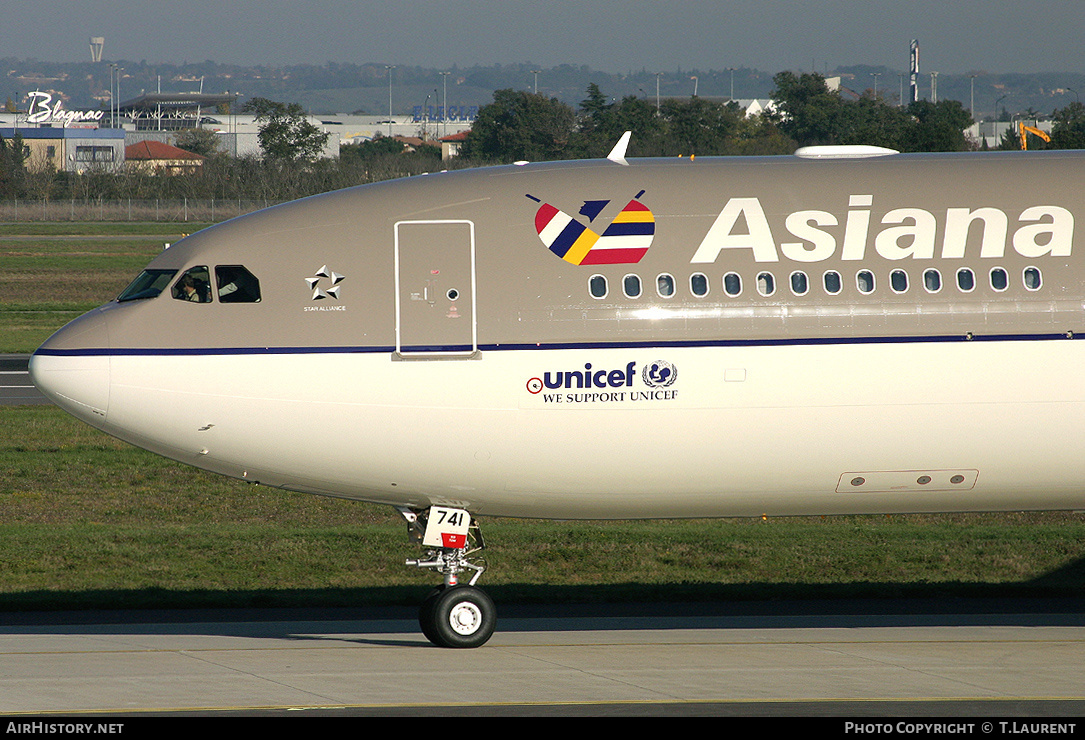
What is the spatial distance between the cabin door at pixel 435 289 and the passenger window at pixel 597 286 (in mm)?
1311

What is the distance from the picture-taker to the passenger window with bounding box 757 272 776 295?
13.6 metres

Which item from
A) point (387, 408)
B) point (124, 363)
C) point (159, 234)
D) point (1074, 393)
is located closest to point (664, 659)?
point (387, 408)

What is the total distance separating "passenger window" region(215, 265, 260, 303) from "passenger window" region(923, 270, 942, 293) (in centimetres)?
744

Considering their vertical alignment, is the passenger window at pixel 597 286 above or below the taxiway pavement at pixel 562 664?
above

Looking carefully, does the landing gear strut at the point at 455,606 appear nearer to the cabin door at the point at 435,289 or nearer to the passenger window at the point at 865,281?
the cabin door at the point at 435,289

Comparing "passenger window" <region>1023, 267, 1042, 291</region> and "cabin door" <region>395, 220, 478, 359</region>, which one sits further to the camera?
"passenger window" <region>1023, 267, 1042, 291</region>

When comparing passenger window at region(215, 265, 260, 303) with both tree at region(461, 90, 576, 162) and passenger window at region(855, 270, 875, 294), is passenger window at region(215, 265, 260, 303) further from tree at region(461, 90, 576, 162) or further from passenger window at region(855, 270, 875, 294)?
tree at region(461, 90, 576, 162)

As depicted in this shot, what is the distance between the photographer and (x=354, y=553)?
20.3 m

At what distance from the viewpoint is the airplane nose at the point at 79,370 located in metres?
13.5

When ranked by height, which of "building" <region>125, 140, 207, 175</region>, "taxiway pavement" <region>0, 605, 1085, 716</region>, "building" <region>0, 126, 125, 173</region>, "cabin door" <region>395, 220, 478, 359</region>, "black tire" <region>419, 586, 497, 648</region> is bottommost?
"taxiway pavement" <region>0, 605, 1085, 716</region>

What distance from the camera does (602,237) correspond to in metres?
13.8

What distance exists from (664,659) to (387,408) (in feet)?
14.9

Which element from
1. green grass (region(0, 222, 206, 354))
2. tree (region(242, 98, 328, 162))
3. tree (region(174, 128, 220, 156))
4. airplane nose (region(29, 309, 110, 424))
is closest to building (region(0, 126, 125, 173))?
tree (region(174, 128, 220, 156))

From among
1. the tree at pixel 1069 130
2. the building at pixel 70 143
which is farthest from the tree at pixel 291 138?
the tree at pixel 1069 130
